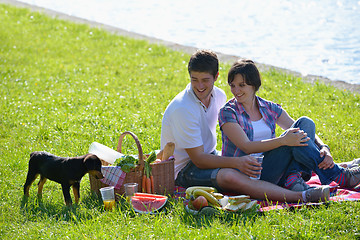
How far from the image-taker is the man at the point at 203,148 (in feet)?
14.9

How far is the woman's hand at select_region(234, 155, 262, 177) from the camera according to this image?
177 inches

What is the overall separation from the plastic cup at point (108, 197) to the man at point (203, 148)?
2.71 feet

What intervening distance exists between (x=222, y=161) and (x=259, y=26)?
41.3 ft

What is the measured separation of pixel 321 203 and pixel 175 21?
14.5 meters

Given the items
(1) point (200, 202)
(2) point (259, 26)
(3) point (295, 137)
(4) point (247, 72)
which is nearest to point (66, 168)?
(1) point (200, 202)

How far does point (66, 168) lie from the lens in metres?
4.38

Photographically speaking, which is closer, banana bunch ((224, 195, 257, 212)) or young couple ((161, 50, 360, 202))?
banana bunch ((224, 195, 257, 212))

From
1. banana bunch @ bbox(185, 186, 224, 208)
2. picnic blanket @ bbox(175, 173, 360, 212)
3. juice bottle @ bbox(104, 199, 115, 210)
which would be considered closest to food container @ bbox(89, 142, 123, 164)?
juice bottle @ bbox(104, 199, 115, 210)

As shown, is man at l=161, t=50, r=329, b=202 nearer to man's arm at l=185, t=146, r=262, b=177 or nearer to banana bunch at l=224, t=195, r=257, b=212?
man's arm at l=185, t=146, r=262, b=177

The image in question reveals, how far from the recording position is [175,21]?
710 inches

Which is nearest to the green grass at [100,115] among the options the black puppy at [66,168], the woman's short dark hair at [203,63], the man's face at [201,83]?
the black puppy at [66,168]

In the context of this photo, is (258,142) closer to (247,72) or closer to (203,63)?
(247,72)

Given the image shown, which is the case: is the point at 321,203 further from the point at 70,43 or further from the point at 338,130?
the point at 70,43

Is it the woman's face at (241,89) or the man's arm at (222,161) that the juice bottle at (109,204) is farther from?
the woman's face at (241,89)
